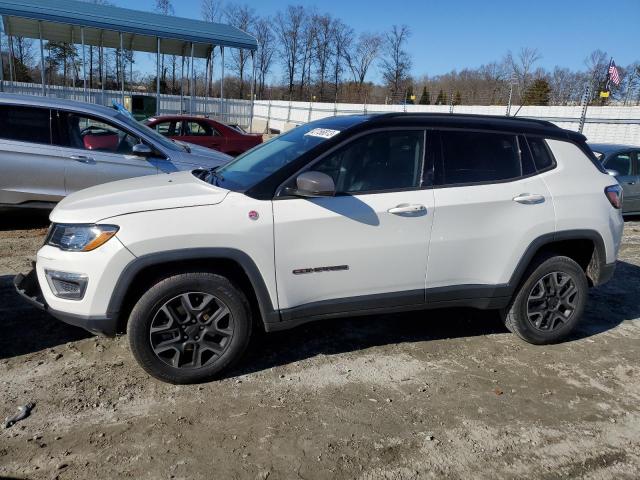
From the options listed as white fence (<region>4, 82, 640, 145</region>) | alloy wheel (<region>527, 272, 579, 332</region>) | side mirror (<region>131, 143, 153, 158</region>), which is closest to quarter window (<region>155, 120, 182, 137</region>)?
side mirror (<region>131, 143, 153, 158</region>)

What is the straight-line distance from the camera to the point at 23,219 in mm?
7520

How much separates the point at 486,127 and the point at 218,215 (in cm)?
217

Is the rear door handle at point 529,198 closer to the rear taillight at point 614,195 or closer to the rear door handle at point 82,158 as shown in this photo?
the rear taillight at point 614,195

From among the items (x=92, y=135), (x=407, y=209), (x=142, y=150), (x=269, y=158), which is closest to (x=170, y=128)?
(x=92, y=135)

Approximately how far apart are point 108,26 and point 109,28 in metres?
0.10

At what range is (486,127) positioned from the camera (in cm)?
396

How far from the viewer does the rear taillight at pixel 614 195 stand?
166 inches

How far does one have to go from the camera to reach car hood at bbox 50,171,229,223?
10.3 feet

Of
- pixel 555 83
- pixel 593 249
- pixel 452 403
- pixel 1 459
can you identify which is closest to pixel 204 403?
pixel 1 459

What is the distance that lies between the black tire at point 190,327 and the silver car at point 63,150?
404cm

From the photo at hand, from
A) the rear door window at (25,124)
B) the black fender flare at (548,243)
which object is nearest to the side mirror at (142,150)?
the rear door window at (25,124)

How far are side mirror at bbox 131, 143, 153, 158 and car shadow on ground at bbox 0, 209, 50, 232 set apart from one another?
1443 millimetres

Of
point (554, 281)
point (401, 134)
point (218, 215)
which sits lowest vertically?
point (554, 281)

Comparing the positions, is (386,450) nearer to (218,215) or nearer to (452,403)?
(452,403)
